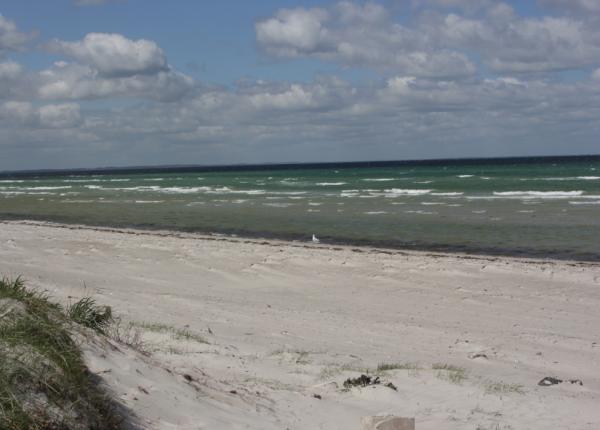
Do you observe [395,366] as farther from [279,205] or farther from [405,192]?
[405,192]

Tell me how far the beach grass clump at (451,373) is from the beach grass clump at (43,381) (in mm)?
3696

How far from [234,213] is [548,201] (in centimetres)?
1559

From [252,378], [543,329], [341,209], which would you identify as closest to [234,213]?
[341,209]

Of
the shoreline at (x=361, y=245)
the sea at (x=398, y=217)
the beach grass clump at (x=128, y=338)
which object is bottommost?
the shoreline at (x=361, y=245)

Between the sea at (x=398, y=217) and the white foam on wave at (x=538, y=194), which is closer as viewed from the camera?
the sea at (x=398, y=217)

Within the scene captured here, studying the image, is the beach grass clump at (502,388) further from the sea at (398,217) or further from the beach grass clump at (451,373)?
the sea at (398,217)

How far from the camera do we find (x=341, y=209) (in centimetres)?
3250

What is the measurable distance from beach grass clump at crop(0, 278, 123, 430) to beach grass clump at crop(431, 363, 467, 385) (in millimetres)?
3696

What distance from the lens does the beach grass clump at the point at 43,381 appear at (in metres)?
3.62

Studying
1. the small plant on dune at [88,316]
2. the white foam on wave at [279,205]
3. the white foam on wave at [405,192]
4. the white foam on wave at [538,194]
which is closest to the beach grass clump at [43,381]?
the small plant on dune at [88,316]

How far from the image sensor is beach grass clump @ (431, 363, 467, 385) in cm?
675

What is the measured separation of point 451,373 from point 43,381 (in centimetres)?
436

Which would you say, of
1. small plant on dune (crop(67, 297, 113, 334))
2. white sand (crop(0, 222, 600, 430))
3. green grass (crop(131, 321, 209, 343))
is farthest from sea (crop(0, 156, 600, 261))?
small plant on dune (crop(67, 297, 113, 334))

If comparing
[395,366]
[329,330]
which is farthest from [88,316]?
[329,330]
